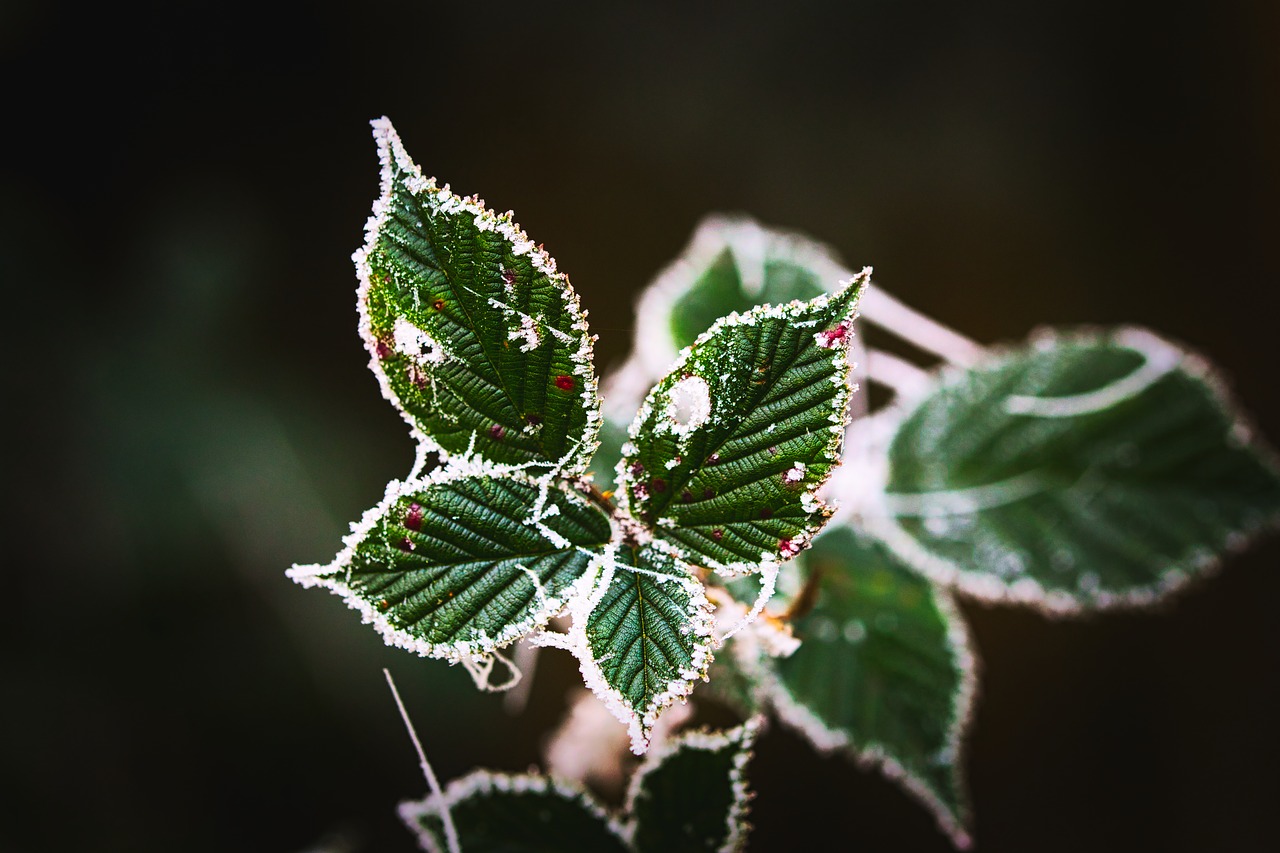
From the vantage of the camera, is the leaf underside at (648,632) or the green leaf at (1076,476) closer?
the leaf underside at (648,632)

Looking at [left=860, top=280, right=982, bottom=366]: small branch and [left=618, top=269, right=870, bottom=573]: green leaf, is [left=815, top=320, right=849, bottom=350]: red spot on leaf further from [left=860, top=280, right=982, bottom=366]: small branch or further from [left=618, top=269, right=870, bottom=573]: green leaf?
[left=860, top=280, right=982, bottom=366]: small branch

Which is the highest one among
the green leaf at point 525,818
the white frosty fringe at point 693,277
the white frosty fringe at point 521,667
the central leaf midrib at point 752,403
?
the white frosty fringe at point 693,277

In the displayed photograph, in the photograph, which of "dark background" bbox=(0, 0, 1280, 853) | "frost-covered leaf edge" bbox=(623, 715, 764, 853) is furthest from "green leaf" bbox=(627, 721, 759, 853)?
"dark background" bbox=(0, 0, 1280, 853)

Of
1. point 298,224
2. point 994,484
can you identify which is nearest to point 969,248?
point 994,484

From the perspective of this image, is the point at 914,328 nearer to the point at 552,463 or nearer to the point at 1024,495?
the point at 1024,495

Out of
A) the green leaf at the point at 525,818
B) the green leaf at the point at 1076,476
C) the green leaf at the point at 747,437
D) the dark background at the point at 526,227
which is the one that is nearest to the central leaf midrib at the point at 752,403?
the green leaf at the point at 747,437

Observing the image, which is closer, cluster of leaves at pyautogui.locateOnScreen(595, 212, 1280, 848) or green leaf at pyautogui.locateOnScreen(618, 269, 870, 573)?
green leaf at pyautogui.locateOnScreen(618, 269, 870, 573)

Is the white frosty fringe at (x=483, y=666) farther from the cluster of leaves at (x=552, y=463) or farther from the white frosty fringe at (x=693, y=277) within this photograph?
the white frosty fringe at (x=693, y=277)
